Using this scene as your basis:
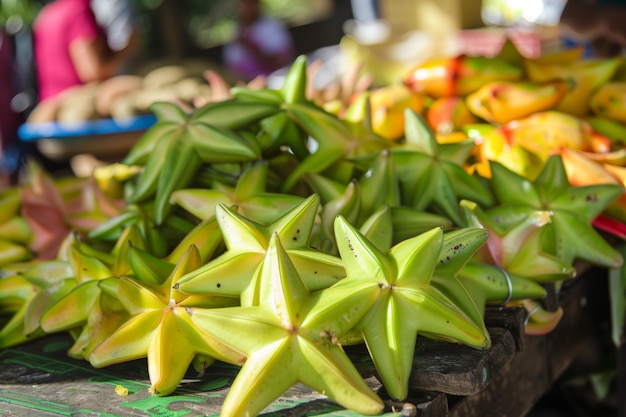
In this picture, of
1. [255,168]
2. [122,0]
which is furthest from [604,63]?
[122,0]

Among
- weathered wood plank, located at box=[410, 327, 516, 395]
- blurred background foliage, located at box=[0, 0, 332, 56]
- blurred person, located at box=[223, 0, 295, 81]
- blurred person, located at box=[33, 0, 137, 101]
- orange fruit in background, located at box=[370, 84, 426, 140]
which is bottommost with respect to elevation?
blurred background foliage, located at box=[0, 0, 332, 56]

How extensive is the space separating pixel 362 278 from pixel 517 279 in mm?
427

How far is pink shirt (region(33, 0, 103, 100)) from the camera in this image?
15.7 feet

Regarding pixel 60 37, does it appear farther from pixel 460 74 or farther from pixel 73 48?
pixel 460 74

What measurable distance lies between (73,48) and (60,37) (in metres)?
0.15

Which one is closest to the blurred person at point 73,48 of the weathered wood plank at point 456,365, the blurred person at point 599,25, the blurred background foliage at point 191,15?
the blurred background foliage at point 191,15

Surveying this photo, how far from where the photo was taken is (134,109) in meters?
4.09

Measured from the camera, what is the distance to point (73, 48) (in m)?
4.80

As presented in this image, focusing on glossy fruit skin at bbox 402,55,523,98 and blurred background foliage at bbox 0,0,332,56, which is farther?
blurred background foliage at bbox 0,0,332,56

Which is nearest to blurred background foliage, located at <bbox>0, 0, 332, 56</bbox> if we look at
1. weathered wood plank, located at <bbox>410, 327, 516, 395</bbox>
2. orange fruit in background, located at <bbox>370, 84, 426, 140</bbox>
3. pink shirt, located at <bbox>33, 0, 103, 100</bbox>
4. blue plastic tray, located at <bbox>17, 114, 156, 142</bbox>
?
pink shirt, located at <bbox>33, 0, 103, 100</bbox>

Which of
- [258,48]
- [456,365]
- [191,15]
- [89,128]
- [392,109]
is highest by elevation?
[456,365]

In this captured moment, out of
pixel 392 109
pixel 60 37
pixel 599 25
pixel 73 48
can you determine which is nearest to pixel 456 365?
pixel 392 109

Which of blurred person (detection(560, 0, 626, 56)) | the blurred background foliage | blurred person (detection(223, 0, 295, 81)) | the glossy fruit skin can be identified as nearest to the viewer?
the glossy fruit skin

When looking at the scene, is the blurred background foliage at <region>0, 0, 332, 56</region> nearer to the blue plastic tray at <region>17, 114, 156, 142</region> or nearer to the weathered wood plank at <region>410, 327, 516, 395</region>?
the blue plastic tray at <region>17, 114, 156, 142</region>
